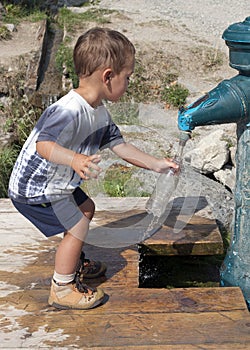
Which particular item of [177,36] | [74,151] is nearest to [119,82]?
[74,151]

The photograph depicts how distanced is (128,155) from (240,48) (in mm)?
733

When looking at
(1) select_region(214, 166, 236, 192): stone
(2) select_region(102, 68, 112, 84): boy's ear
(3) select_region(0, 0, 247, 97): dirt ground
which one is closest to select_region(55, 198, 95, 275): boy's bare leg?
(2) select_region(102, 68, 112, 84): boy's ear

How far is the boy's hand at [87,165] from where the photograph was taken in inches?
92.5

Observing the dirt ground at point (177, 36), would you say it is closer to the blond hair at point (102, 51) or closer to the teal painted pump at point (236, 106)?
the teal painted pump at point (236, 106)

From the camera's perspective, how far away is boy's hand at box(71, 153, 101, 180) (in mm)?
2350

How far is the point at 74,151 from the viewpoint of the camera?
2.68 meters

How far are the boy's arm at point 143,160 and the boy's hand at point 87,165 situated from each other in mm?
621

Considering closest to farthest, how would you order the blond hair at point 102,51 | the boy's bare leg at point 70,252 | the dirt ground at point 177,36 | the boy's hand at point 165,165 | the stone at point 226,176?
the blond hair at point 102,51
the boy's bare leg at point 70,252
the boy's hand at point 165,165
the stone at point 226,176
the dirt ground at point 177,36

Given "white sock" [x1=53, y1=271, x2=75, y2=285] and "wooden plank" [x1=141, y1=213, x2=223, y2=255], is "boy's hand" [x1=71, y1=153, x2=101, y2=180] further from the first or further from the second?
"wooden plank" [x1=141, y1=213, x2=223, y2=255]

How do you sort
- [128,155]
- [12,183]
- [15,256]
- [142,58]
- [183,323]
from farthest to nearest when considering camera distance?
[142,58]
[15,256]
[128,155]
[12,183]
[183,323]

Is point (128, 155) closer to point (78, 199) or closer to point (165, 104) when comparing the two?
point (78, 199)

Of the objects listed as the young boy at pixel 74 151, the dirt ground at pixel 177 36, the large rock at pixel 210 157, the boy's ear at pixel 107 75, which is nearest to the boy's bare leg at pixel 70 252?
the young boy at pixel 74 151

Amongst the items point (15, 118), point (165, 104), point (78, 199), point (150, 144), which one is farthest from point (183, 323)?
point (165, 104)

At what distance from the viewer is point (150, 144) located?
540 cm
